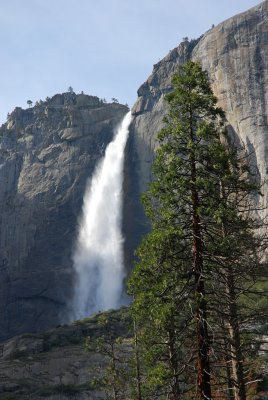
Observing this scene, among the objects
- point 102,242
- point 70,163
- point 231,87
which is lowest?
point 102,242

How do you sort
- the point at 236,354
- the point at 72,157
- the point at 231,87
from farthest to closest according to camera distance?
the point at 72,157 → the point at 231,87 → the point at 236,354

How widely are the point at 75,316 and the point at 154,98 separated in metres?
42.7

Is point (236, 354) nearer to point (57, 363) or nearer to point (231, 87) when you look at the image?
point (57, 363)

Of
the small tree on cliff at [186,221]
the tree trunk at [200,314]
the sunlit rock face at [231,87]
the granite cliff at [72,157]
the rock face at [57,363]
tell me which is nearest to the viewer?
the tree trunk at [200,314]

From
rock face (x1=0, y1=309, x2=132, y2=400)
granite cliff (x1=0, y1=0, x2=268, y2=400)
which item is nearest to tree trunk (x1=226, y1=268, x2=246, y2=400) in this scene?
rock face (x1=0, y1=309, x2=132, y2=400)

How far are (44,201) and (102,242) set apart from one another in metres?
12.9

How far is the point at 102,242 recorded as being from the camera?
90.8 m

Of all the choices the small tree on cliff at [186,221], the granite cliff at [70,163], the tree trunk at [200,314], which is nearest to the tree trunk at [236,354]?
the small tree on cliff at [186,221]

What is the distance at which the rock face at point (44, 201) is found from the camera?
282ft

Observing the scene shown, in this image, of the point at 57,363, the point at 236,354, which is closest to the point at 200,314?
the point at 236,354

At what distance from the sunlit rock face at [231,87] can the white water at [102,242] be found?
2893 mm

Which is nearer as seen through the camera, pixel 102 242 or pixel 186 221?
pixel 186 221

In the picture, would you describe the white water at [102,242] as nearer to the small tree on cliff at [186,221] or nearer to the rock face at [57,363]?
the rock face at [57,363]

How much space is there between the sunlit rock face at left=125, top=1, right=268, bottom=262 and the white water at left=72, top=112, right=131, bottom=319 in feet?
9.49
